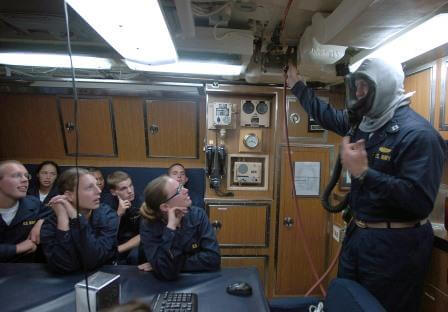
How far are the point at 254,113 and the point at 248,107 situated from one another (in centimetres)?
9

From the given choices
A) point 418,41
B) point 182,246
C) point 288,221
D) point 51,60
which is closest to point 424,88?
point 418,41

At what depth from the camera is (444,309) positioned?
1.56 m

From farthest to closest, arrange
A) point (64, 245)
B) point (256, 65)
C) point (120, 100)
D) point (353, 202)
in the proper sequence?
point (120, 100)
point (256, 65)
point (353, 202)
point (64, 245)

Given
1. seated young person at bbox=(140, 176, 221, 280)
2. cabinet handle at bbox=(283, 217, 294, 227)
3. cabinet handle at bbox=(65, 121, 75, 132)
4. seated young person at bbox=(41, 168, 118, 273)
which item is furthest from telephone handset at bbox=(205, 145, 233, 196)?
cabinet handle at bbox=(65, 121, 75, 132)

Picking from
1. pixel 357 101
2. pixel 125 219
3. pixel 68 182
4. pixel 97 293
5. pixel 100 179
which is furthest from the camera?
pixel 100 179

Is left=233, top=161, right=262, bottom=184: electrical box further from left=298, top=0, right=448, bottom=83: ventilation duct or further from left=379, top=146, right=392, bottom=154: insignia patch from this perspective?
left=379, top=146, right=392, bottom=154: insignia patch

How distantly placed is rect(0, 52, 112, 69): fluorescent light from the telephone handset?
1.20 m

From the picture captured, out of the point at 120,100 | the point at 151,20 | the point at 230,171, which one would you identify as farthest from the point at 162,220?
the point at 120,100

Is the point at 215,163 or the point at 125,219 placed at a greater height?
the point at 215,163

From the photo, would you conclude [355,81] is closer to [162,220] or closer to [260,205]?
[162,220]

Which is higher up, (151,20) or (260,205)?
(151,20)

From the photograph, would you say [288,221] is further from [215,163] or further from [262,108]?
[262,108]

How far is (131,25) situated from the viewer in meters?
1.26

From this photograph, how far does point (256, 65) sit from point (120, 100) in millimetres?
1676
